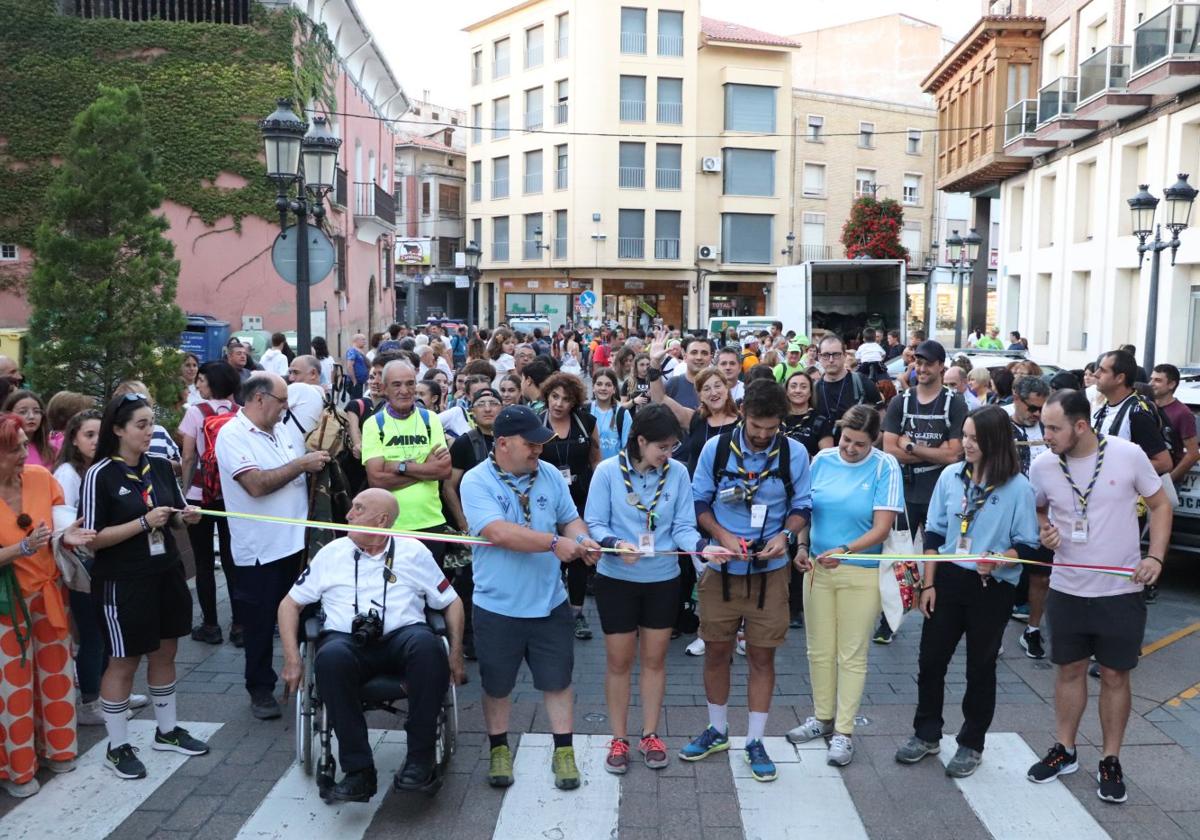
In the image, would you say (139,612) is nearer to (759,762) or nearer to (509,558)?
(509,558)

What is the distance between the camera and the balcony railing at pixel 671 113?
4969cm

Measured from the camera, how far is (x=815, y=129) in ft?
170

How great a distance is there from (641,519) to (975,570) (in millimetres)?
1677

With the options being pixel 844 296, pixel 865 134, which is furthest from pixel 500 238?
pixel 844 296

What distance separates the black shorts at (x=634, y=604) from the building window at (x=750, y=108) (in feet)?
156

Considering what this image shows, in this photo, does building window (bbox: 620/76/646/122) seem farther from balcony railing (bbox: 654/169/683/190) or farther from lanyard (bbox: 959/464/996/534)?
lanyard (bbox: 959/464/996/534)

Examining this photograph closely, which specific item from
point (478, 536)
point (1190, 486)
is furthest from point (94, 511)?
point (1190, 486)

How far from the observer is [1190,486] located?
8.60 meters

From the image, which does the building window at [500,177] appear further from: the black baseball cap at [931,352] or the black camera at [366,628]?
the black camera at [366,628]

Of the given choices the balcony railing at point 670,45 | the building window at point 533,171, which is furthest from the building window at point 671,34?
the building window at point 533,171

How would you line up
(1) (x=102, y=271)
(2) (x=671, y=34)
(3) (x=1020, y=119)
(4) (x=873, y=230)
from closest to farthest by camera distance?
(1) (x=102, y=271)
(3) (x=1020, y=119)
(4) (x=873, y=230)
(2) (x=671, y=34)

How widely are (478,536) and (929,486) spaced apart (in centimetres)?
407

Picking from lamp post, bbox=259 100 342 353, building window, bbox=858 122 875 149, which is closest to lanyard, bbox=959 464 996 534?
lamp post, bbox=259 100 342 353

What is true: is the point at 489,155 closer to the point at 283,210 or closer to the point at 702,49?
the point at 702,49
